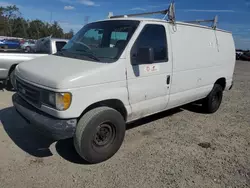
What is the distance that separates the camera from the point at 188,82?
4.77 m

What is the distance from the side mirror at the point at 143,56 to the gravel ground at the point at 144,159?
59.1 inches

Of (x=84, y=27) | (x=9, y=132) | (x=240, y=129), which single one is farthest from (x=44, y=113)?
(x=240, y=129)

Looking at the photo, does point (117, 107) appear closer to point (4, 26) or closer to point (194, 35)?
point (194, 35)

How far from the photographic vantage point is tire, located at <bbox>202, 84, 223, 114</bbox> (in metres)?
5.76

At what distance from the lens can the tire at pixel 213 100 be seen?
576cm

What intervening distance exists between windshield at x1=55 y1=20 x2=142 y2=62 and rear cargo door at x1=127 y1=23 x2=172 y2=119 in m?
0.22

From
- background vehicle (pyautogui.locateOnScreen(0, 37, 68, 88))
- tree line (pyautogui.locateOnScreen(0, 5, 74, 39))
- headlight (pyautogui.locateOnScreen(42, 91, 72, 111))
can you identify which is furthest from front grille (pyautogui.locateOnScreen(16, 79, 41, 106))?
tree line (pyautogui.locateOnScreen(0, 5, 74, 39))

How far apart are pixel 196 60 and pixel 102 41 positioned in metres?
2.13

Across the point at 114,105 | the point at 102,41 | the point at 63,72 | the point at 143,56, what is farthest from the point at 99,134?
the point at 102,41

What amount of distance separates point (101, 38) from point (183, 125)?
267 cm

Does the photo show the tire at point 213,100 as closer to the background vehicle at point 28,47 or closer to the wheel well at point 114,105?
the wheel well at point 114,105

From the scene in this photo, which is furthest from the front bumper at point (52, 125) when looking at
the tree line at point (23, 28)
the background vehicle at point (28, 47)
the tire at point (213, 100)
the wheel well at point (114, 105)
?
the tree line at point (23, 28)

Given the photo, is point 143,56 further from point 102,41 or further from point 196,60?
point 196,60

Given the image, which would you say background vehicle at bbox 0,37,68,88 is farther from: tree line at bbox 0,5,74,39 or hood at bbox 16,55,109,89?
tree line at bbox 0,5,74,39
